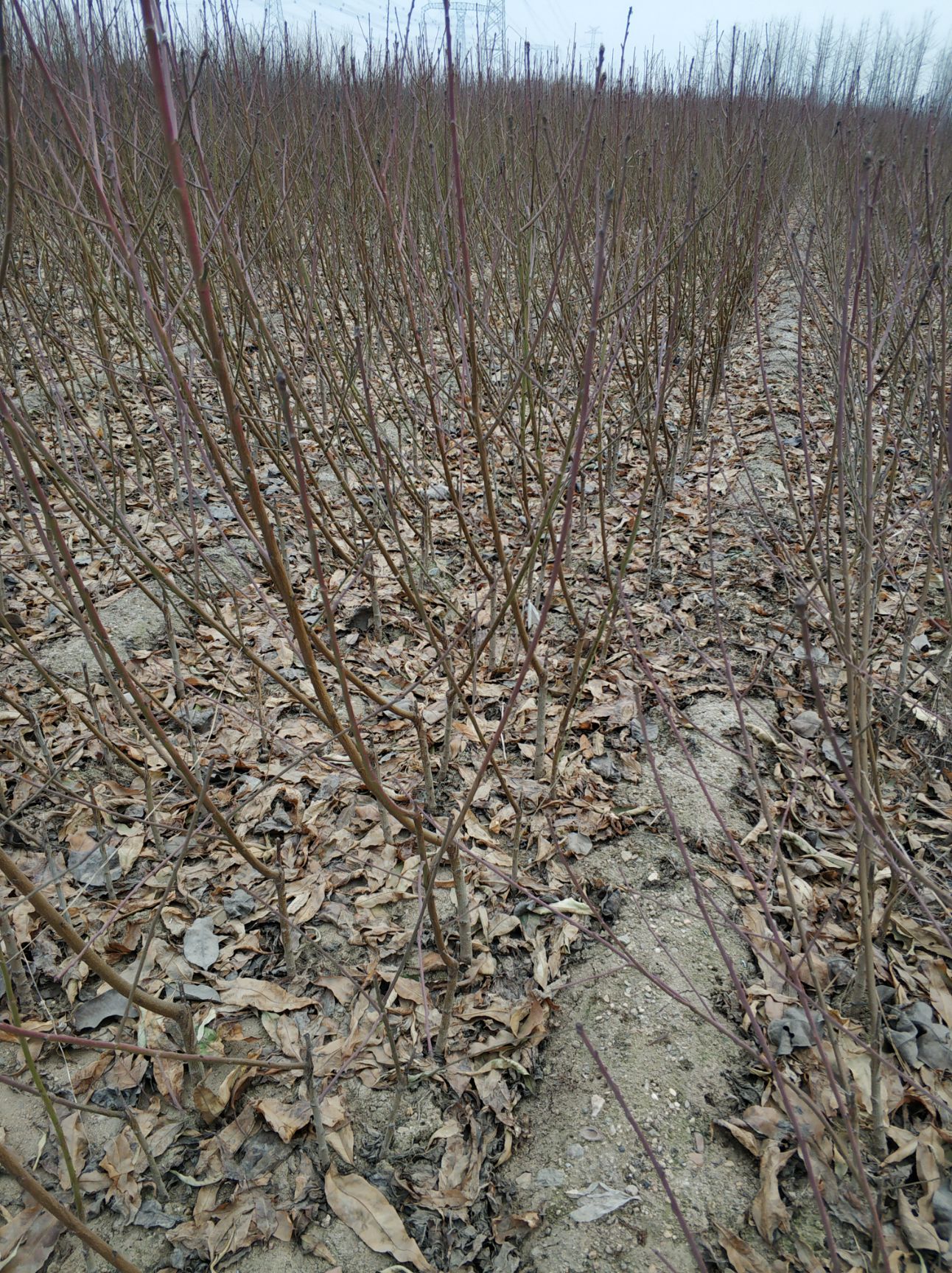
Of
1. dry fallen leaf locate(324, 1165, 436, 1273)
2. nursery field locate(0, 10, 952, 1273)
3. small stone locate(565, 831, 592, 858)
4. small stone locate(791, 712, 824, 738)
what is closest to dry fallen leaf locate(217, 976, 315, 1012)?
nursery field locate(0, 10, 952, 1273)

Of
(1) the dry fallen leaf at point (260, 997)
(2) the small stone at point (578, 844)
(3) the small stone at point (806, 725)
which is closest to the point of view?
(1) the dry fallen leaf at point (260, 997)

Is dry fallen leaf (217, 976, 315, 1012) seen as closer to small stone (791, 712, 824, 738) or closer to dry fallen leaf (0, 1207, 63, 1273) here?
dry fallen leaf (0, 1207, 63, 1273)

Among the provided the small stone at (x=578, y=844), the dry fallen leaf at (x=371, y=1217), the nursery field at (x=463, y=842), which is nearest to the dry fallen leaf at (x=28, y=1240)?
the nursery field at (x=463, y=842)

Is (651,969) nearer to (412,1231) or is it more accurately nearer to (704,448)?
(412,1231)

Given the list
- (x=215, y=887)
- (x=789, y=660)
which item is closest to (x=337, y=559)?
(x=215, y=887)

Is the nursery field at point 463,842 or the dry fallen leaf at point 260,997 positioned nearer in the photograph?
the nursery field at point 463,842

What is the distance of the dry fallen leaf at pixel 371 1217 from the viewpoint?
129 cm

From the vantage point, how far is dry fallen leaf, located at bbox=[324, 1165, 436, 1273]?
4.24 feet

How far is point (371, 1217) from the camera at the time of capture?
1.34m

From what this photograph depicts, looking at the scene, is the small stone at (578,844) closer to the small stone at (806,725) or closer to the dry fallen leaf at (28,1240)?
the small stone at (806,725)

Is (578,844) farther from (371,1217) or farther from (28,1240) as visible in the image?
(28,1240)

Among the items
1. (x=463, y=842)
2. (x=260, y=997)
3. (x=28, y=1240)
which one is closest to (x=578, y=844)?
(x=463, y=842)

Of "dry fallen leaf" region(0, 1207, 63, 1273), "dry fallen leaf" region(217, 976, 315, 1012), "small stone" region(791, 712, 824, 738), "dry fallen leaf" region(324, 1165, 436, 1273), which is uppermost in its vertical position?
"small stone" region(791, 712, 824, 738)

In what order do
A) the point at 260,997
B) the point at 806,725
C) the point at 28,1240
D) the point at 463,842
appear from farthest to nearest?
the point at 806,725 → the point at 463,842 → the point at 260,997 → the point at 28,1240
